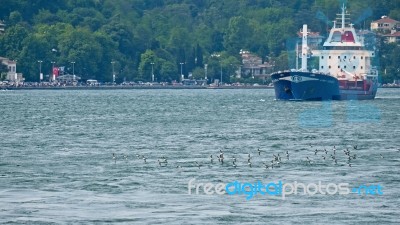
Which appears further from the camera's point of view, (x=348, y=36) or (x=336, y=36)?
(x=336, y=36)

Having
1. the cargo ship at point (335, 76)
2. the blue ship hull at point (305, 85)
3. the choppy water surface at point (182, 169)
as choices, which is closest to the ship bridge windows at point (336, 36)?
the cargo ship at point (335, 76)

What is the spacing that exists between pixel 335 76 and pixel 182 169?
398ft

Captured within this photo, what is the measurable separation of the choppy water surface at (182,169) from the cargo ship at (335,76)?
5237 centimetres

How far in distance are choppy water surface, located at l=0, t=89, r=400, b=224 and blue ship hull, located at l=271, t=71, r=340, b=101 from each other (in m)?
51.2

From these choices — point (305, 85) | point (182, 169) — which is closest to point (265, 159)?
point (182, 169)

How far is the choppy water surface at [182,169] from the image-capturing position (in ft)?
176

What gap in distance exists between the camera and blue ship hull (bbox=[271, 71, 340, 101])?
172 metres

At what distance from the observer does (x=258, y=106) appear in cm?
16050

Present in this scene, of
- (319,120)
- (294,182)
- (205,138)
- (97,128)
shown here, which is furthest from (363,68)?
(294,182)

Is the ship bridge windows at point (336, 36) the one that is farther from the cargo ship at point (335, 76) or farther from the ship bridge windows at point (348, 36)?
the ship bridge windows at point (348, 36)

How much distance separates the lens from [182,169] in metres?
67.8

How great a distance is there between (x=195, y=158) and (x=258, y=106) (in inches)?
3406

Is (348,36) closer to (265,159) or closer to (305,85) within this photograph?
(305,85)

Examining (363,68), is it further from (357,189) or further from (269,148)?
(357,189)
